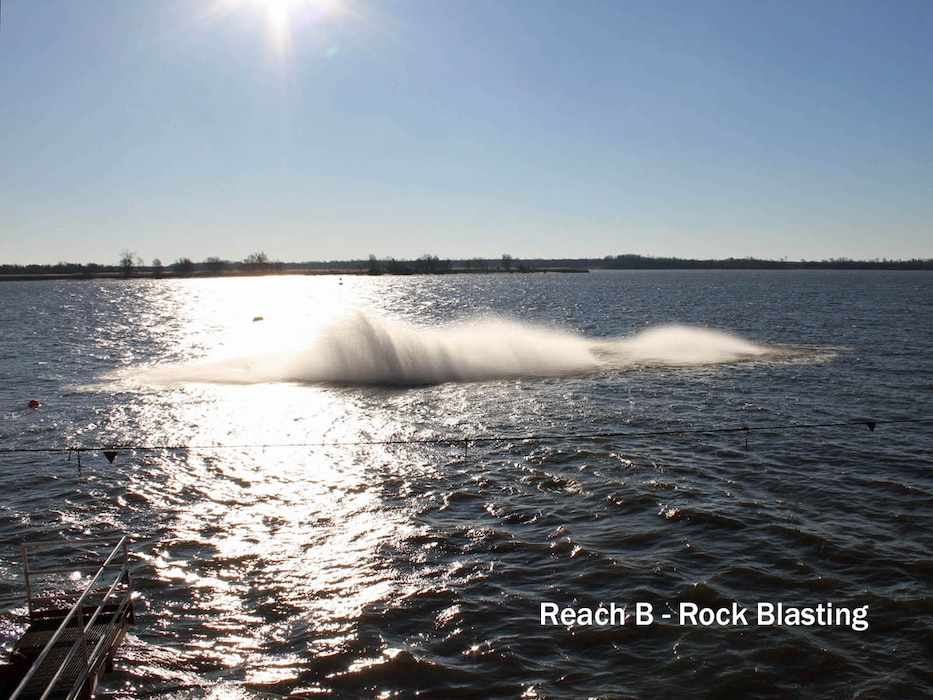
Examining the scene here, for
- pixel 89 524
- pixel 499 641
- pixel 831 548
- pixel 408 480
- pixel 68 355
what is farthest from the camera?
pixel 68 355

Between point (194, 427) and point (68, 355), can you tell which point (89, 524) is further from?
point (68, 355)

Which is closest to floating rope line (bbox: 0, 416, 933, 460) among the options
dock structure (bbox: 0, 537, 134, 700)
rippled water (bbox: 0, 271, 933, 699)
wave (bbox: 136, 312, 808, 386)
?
rippled water (bbox: 0, 271, 933, 699)

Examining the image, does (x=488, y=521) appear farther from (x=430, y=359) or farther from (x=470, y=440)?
(x=430, y=359)

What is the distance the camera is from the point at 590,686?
9.76 metres

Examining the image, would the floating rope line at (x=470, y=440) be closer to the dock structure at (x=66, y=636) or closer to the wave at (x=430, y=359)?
the dock structure at (x=66, y=636)

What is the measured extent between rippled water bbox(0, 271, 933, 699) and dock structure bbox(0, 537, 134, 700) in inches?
23.3

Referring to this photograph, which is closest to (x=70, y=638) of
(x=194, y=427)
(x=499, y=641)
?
(x=499, y=641)

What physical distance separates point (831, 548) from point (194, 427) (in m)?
21.0

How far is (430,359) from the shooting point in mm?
37594

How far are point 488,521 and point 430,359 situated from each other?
22139mm

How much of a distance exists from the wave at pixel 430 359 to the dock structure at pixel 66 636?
70.6 ft

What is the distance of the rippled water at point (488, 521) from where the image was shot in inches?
408

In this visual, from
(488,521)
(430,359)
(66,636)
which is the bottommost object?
(488,521)

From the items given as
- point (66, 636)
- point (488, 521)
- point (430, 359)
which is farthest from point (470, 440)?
point (430, 359)
